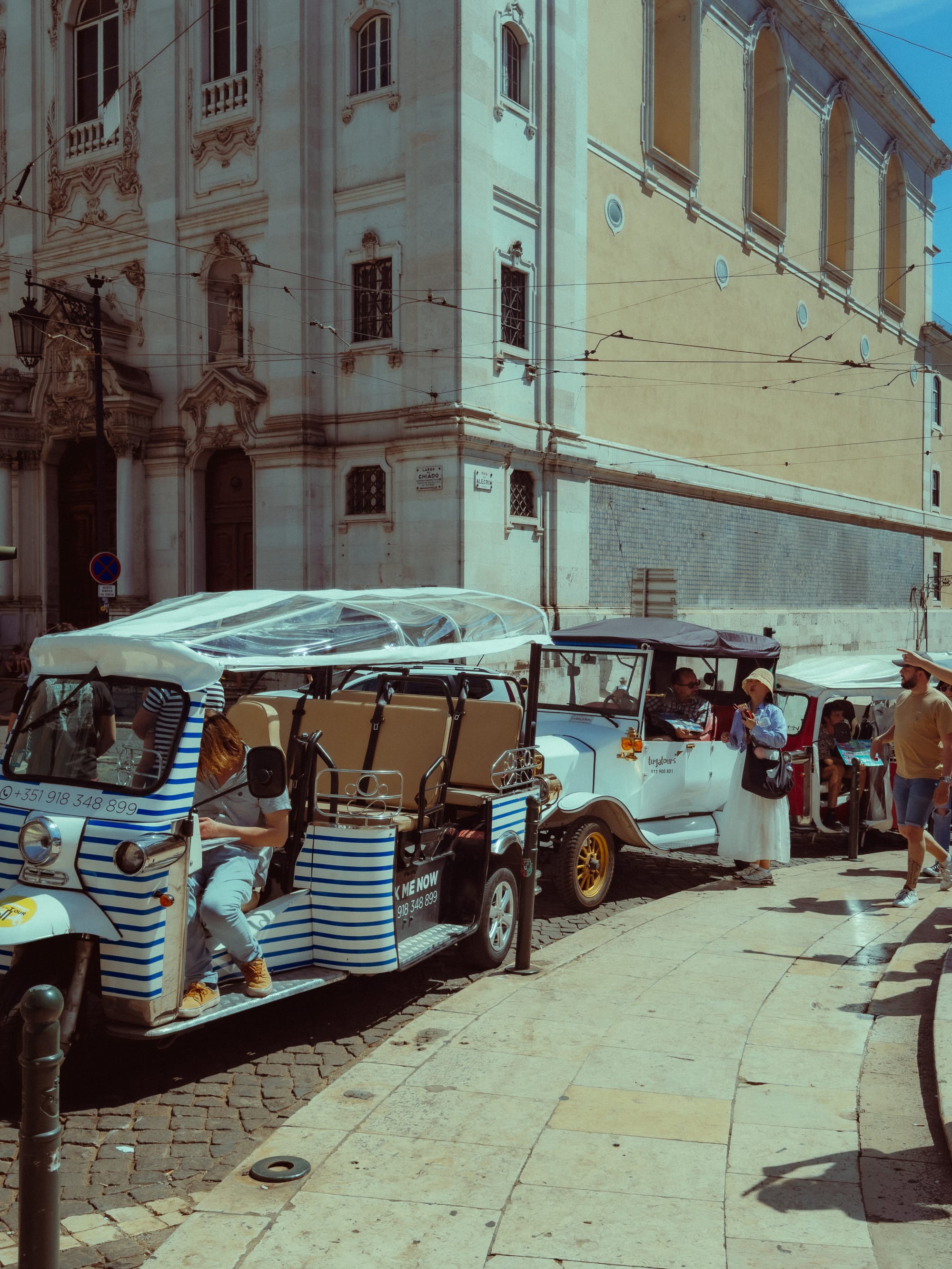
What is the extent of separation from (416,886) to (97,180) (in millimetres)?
25318

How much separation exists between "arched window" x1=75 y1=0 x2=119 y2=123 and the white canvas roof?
2259cm

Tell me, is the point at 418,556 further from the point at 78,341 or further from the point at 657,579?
the point at 78,341

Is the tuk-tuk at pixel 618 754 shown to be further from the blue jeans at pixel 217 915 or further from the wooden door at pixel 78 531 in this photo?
the wooden door at pixel 78 531

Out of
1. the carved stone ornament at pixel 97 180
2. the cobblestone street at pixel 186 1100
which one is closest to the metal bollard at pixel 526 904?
the cobblestone street at pixel 186 1100

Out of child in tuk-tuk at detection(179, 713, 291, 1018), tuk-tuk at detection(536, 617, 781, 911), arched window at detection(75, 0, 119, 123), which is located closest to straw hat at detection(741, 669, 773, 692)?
tuk-tuk at detection(536, 617, 781, 911)

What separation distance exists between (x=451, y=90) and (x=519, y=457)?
693 cm

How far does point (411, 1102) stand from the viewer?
5.45 metres

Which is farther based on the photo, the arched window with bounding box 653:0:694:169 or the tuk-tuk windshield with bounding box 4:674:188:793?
the arched window with bounding box 653:0:694:169

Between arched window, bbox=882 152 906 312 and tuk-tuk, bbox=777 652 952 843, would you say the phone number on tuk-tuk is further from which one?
arched window, bbox=882 152 906 312

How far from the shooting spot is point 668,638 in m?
10.9

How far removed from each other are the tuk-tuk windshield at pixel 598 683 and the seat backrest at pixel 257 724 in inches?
146

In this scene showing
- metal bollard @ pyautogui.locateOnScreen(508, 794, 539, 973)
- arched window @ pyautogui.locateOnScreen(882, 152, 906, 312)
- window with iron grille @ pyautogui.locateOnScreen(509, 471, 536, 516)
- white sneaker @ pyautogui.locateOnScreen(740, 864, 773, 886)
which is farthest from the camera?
arched window @ pyautogui.locateOnScreen(882, 152, 906, 312)

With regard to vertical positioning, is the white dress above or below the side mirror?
below

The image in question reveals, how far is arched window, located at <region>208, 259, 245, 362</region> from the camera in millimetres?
25500
